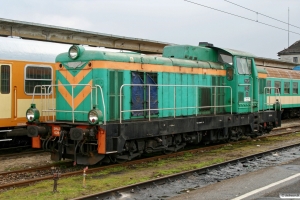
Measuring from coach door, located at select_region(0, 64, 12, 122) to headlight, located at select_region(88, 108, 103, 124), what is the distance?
4123mm

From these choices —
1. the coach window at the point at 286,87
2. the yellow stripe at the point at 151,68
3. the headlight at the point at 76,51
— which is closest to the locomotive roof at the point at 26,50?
the headlight at the point at 76,51

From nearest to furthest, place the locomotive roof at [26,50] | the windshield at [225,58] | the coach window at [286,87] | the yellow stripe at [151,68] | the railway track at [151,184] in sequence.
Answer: the railway track at [151,184] → the yellow stripe at [151,68] → the locomotive roof at [26,50] → the windshield at [225,58] → the coach window at [286,87]

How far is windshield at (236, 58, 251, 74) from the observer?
12.9m

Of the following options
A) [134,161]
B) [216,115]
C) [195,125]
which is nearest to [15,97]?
[134,161]

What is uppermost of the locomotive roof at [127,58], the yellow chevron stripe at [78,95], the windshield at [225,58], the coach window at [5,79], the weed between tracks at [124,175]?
the windshield at [225,58]

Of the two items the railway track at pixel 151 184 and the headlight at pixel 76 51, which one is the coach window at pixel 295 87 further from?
the headlight at pixel 76 51

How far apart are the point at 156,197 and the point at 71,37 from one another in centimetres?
1655

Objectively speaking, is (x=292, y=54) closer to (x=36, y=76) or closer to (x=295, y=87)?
(x=295, y=87)

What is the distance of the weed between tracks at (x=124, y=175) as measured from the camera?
261 inches

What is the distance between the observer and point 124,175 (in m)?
8.20

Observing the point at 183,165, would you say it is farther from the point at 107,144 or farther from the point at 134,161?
the point at 107,144

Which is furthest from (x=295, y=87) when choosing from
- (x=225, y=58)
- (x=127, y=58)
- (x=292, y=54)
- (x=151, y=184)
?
(x=292, y=54)

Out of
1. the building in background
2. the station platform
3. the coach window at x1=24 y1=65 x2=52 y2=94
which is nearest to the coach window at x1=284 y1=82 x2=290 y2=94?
the station platform

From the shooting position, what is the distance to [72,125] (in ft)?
28.6
